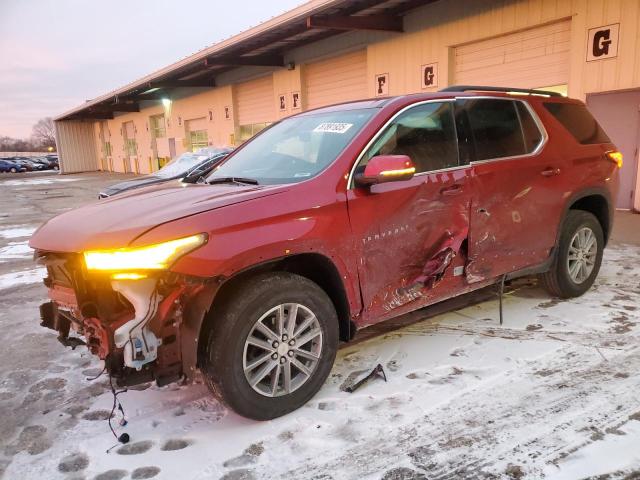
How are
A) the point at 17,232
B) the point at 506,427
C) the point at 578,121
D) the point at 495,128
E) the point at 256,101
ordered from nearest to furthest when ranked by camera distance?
the point at 506,427 → the point at 495,128 → the point at 578,121 → the point at 17,232 → the point at 256,101

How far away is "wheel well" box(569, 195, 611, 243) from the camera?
4.80m

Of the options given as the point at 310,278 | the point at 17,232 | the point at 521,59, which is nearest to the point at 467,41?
the point at 521,59

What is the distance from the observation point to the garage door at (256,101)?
67.4 ft

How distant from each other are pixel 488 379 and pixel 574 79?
8734mm

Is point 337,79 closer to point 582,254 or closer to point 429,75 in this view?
point 429,75

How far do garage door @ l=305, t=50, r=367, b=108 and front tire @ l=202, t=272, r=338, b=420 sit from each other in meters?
12.7

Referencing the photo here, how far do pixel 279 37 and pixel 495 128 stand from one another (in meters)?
14.2

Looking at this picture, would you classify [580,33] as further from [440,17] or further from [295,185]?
[295,185]

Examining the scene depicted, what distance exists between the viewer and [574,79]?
999cm

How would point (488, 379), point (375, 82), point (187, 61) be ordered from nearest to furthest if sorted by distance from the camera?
point (488, 379), point (375, 82), point (187, 61)

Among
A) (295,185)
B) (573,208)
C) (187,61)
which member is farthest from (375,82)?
(295,185)

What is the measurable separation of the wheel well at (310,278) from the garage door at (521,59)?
929 centimetres

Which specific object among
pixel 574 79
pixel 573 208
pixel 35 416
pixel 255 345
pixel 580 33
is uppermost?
pixel 580 33

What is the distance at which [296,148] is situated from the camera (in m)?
3.72
